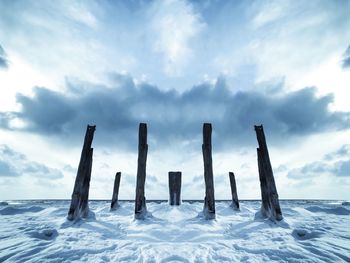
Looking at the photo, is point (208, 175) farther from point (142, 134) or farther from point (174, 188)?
point (174, 188)

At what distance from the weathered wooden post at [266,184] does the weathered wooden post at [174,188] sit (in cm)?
590

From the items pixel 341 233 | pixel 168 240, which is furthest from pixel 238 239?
pixel 341 233

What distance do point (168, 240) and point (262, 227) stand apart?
3288mm

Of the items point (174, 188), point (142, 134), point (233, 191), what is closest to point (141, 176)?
point (142, 134)

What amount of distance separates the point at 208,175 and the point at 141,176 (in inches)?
108

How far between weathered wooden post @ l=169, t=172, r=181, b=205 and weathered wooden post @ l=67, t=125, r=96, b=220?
5848mm

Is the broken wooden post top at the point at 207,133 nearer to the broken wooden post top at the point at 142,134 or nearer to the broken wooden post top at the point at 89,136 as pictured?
the broken wooden post top at the point at 142,134

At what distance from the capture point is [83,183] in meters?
8.70

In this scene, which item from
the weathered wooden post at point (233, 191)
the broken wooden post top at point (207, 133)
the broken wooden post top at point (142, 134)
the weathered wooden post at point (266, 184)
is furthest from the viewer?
the weathered wooden post at point (233, 191)

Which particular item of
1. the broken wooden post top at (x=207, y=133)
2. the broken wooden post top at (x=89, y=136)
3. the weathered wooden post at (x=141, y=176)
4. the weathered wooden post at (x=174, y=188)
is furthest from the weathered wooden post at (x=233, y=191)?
the broken wooden post top at (x=89, y=136)

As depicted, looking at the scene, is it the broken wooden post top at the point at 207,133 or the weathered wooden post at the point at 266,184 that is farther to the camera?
the broken wooden post top at the point at 207,133

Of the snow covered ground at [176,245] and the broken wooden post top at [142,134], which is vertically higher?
the broken wooden post top at [142,134]

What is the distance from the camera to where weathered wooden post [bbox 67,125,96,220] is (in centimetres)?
786

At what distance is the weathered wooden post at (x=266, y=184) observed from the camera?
7.72m
